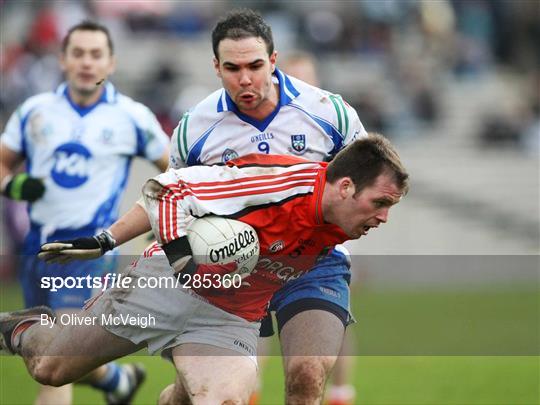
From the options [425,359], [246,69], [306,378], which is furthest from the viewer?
[425,359]

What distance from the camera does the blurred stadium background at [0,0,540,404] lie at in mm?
14977

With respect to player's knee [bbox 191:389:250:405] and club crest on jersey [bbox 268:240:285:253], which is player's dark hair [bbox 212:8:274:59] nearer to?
club crest on jersey [bbox 268:240:285:253]

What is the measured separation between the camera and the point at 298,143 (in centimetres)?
673

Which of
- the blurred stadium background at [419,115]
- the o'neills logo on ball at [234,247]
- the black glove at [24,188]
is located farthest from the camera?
the blurred stadium background at [419,115]

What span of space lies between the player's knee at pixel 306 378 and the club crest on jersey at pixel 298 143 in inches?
47.0

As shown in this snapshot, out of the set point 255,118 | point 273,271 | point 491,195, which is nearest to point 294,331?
point 273,271

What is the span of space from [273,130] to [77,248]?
1330mm

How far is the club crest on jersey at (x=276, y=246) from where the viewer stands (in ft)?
20.5

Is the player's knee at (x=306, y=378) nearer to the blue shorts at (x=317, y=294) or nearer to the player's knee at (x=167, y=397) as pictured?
the blue shorts at (x=317, y=294)

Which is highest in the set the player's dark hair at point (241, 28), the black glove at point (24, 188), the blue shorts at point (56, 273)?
the player's dark hair at point (241, 28)

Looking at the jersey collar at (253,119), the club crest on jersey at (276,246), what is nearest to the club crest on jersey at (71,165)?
the jersey collar at (253,119)

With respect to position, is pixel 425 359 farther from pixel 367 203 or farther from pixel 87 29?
pixel 367 203

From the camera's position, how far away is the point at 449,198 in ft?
74.8


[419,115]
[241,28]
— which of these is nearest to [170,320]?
[241,28]
